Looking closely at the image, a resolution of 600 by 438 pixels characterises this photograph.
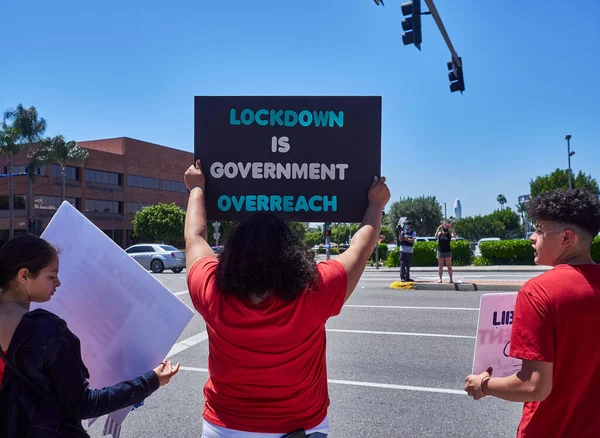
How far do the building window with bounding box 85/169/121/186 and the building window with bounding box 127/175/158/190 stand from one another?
1.43 meters

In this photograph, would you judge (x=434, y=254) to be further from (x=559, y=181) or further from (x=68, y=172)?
(x=68, y=172)

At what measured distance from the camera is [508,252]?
23281 millimetres

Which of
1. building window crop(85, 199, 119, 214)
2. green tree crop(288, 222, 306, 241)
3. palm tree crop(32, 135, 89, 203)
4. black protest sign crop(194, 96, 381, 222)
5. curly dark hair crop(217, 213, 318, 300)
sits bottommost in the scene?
curly dark hair crop(217, 213, 318, 300)

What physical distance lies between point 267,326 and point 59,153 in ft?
178

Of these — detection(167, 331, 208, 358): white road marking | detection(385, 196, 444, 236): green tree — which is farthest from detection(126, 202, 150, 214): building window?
detection(167, 331, 208, 358): white road marking

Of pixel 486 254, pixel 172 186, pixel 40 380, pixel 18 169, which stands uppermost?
pixel 18 169

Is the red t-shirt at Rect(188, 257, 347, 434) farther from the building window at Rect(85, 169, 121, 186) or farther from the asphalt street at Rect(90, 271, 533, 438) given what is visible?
the building window at Rect(85, 169, 121, 186)

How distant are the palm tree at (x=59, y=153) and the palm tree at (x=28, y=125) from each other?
1.16m

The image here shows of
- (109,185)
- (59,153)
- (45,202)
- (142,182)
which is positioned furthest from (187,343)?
(142,182)

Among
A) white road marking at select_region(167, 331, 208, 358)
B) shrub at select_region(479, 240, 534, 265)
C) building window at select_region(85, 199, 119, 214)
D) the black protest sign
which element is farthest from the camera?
building window at select_region(85, 199, 119, 214)

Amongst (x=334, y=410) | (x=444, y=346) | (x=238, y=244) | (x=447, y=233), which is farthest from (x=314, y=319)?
(x=447, y=233)

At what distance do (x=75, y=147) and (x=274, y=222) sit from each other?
55.7 m

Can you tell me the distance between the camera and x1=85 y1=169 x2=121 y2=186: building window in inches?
2266

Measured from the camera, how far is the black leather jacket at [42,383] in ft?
5.77
